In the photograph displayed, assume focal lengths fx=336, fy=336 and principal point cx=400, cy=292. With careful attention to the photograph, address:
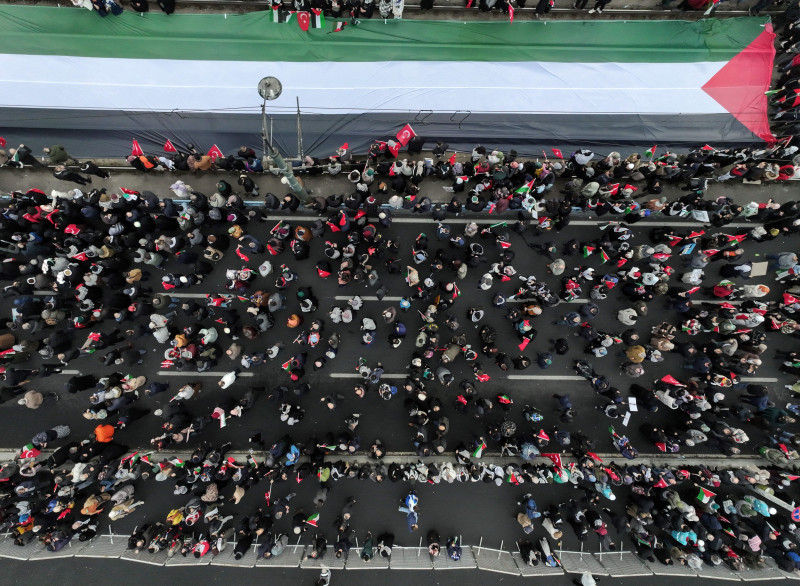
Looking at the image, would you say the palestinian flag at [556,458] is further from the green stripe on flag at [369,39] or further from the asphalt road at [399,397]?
the green stripe on flag at [369,39]

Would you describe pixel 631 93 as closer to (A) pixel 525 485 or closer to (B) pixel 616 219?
(B) pixel 616 219

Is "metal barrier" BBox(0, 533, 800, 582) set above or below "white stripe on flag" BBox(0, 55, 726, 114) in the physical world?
below

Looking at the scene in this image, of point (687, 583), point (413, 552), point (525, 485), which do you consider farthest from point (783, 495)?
point (413, 552)

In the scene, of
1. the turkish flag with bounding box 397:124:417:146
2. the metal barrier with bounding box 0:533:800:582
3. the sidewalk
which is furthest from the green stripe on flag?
the metal barrier with bounding box 0:533:800:582

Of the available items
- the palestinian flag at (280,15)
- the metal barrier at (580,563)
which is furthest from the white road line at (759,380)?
the palestinian flag at (280,15)

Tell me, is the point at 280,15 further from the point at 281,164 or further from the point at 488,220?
the point at 488,220

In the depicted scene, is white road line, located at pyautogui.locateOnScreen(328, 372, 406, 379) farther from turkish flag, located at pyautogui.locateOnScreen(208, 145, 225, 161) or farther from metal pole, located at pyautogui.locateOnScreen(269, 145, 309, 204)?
turkish flag, located at pyautogui.locateOnScreen(208, 145, 225, 161)

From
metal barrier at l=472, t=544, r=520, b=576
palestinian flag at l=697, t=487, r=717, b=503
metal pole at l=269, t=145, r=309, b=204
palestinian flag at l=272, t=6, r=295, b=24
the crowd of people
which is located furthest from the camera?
palestinian flag at l=272, t=6, r=295, b=24

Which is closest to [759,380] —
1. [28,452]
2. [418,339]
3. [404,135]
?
[418,339]
